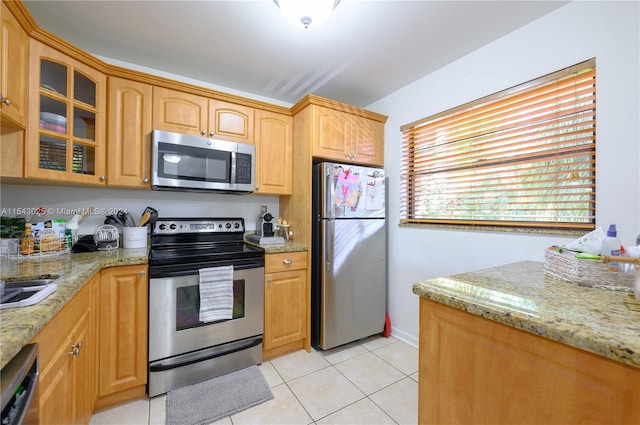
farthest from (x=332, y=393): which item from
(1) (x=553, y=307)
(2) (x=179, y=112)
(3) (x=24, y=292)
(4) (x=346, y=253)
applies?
(2) (x=179, y=112)

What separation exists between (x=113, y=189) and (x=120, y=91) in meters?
0.74

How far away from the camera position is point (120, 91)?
187cm

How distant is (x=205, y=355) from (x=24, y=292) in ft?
3.72

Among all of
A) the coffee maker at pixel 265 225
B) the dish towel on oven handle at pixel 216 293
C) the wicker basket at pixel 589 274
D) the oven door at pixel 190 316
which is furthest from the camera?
the coffee maker at pixel 265 225

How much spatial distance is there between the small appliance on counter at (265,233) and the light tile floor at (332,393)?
0.94 meters

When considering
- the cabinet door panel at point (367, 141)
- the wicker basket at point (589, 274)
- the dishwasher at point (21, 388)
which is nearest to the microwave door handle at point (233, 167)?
the cabinet door panel at point (367, 141)

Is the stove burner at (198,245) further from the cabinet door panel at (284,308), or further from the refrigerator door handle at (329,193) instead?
the refrigerator door handle at (329,193)

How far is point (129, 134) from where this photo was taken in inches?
75.3

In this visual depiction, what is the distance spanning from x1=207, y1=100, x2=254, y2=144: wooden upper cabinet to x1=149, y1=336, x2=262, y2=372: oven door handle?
1.60 m

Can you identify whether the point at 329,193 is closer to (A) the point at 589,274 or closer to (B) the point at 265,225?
(B) the point at 265,225

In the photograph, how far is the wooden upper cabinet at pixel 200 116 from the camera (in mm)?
2004

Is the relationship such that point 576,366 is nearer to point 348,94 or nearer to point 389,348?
point 389,348

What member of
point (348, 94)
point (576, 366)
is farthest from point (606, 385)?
point (348, 94)

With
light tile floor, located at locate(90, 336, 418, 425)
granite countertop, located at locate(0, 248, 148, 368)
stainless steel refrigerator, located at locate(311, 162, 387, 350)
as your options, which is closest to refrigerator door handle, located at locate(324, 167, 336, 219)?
stainless steel refrigerator, located at locate(311, 162, 387, 350)
